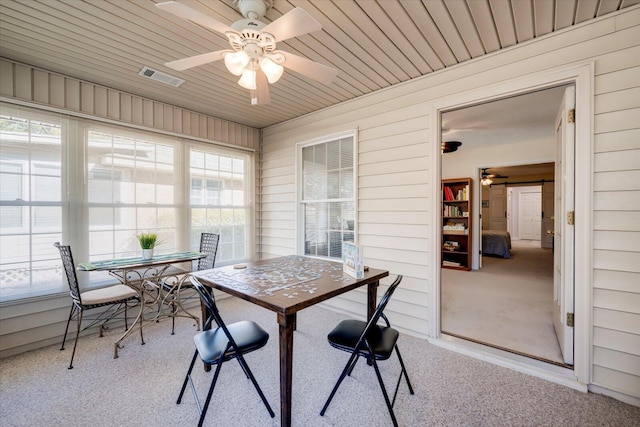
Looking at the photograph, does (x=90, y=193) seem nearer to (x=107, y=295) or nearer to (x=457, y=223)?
(x=107, y=295)

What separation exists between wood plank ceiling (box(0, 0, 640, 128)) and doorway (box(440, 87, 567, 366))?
80cm

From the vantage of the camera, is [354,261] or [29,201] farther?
[29,201]

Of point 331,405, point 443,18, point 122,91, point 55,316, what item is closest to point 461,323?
point 331,405

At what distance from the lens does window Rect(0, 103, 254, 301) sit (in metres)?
2.54

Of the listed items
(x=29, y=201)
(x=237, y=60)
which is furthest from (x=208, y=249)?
(x=237, y=60)

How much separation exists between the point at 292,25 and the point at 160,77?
2056 millimetres

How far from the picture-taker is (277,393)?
6.29ft

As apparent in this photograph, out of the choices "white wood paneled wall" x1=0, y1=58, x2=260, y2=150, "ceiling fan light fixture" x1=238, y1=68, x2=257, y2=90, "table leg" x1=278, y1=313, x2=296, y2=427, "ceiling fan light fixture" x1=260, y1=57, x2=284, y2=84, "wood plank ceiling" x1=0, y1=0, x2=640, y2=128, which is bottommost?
"table leg" x1=278, y1=313, x2=296, y2=427

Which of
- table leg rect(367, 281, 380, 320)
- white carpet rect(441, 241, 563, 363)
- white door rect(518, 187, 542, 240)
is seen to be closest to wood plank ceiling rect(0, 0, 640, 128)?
table leg rect(367, 281, 380, 320)

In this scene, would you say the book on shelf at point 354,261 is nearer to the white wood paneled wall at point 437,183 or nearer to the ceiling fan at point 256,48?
the white wood paneled wall at point 437,183

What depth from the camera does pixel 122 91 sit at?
122 inches

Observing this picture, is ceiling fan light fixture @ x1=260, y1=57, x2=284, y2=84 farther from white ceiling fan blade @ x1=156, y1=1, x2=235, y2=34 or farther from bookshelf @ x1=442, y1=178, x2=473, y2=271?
bookshelf @ x1=442, y1=178, x2=473, y2=271

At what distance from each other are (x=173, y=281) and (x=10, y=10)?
2572mm

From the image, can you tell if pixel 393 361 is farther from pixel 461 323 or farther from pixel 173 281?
pixel 173 281
